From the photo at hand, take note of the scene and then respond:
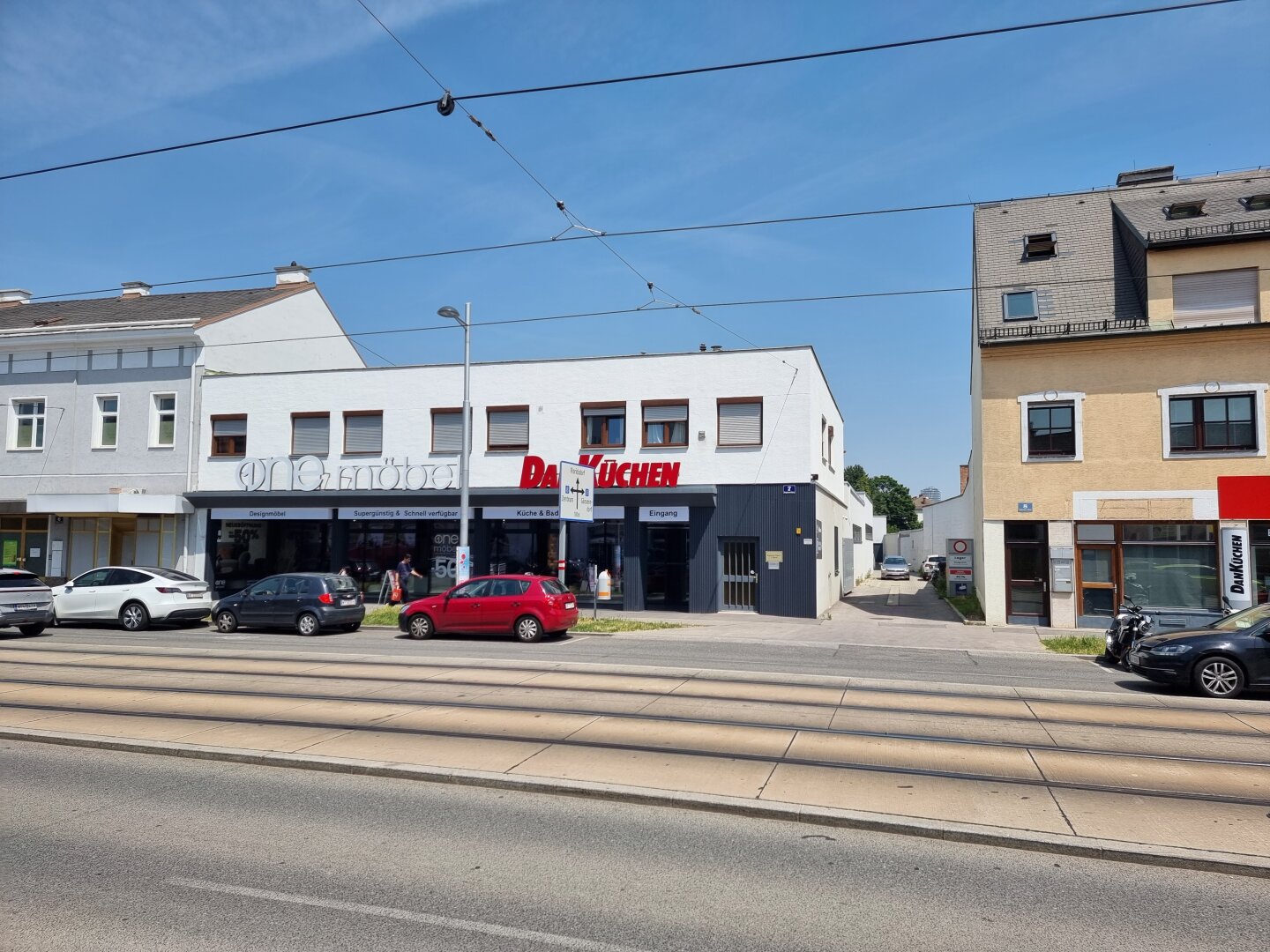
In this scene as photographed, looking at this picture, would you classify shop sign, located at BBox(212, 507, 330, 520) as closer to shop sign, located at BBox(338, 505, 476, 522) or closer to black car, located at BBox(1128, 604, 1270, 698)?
shop sign, located at BBox(338, 505, 476, 522)

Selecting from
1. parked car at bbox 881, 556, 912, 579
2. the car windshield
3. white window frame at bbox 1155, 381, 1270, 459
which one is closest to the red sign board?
white window frame at bbox 1155, 381, 1270, 459

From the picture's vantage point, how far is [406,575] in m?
27.6

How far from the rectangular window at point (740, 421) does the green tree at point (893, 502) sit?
94.0m

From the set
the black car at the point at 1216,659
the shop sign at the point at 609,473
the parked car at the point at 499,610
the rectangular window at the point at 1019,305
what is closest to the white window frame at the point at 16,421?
the shop sign at the point at 609,473

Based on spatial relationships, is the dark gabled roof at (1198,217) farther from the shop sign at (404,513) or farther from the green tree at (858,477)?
the green tree at (858,477)

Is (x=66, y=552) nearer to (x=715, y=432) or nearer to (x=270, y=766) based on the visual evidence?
(x=715, y=432)

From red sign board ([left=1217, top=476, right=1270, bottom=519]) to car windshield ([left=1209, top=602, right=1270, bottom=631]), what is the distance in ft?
30.5

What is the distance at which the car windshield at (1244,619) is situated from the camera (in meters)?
12.9

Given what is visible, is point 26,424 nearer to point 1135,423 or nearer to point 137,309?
point 137,309

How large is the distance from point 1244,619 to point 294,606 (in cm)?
1892

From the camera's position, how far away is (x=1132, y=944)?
433cm

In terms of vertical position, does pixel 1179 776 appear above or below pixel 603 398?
below

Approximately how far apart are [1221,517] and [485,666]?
60.0 feet

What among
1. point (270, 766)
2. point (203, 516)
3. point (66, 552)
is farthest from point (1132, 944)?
point (66, 552)
